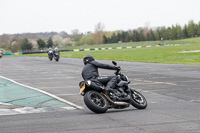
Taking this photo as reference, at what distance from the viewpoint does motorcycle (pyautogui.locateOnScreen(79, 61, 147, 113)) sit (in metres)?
9.61

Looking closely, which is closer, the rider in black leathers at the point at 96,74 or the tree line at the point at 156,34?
the rider in black leathers at the point at 96,74

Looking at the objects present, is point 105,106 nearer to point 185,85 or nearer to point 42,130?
point 42,130

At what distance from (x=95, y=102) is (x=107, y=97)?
381 mm

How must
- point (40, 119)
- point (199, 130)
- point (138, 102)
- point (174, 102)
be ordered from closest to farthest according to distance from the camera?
point (199, 130) → point (40, 119) → point (138, 102) → point (174, 102)

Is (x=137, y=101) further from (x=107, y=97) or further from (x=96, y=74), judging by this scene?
(x=96, y=74)

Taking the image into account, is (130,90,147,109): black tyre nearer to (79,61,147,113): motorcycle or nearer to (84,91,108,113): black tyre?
(79,61,147,113): motorcycle

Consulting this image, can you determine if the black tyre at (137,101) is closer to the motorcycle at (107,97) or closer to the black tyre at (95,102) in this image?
the motorcycle at (107,97)

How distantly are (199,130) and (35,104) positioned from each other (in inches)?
251

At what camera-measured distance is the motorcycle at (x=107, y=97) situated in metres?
9.61

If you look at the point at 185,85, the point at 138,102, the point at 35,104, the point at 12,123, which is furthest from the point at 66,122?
the point at 185,85

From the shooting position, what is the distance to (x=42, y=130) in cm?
750

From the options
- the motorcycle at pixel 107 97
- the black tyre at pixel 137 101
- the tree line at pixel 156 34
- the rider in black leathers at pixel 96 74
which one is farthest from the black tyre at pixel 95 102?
the tree line at pixel 156 34

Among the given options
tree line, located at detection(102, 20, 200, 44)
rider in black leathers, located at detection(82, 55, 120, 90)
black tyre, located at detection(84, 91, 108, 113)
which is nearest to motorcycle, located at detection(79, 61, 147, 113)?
black tyre, located at detection(84, 91, 108, 113)

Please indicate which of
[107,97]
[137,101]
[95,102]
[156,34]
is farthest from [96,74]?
[156,34]
